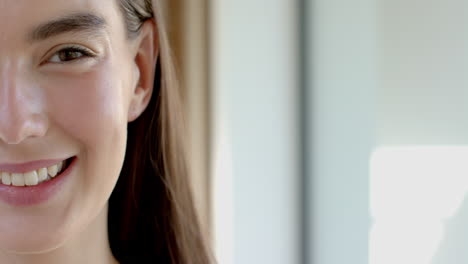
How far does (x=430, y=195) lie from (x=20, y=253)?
760 millimetres

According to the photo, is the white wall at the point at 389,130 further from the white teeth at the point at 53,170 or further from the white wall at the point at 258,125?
the white teeth at the point at 53,170

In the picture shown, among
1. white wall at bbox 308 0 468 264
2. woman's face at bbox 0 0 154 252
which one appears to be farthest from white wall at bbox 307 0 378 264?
woman's face at bbox 0 0 154 252

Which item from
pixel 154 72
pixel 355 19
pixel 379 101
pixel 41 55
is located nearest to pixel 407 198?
pixel 379 101

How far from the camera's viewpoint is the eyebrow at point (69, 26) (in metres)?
1.06

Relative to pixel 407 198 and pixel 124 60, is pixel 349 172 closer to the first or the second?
pixel 407 198

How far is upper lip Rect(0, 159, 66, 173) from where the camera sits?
3.59 feet

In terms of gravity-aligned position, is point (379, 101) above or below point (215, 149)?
above

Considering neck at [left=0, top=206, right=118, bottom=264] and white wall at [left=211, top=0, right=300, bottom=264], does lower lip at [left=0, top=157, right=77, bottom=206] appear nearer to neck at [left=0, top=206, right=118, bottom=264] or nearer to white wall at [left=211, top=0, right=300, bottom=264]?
neck at [left=0, top=206, right=118, bottom=264]

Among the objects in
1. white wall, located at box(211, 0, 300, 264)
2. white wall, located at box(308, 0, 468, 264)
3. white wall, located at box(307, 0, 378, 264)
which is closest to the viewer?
white wall, located at box(308, 0, 468, 264)

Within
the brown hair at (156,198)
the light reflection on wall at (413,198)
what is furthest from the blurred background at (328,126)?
the brown hair at (156,198)

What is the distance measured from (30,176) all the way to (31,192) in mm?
28

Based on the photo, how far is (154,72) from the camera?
4.38 feet

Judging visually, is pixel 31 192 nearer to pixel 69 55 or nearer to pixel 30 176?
pixel 30 176

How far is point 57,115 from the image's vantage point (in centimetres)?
110
